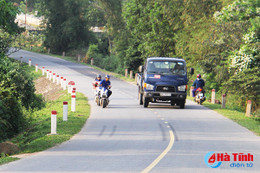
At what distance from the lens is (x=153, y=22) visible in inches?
2051

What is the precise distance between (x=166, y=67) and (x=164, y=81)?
0.98 m

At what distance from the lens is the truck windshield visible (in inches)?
998

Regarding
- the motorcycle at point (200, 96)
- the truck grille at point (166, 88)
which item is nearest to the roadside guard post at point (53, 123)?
the truck grille at point (166, 88)

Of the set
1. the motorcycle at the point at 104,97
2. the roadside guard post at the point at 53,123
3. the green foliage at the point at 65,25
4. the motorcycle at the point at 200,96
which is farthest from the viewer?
the green foliage at the point at 65,25

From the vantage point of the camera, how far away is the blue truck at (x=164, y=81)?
2484 cm

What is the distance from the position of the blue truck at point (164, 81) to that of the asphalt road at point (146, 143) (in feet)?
2.36

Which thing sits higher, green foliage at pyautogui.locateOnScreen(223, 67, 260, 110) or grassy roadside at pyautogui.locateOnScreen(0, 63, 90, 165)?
green foliage at pyautogui.locateOnScreen(223, 67, 260, 110)

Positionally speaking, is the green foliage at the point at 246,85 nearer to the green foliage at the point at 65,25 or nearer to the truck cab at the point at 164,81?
the truck cab at the point at 164,81

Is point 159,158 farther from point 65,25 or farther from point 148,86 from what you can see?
point 65,25

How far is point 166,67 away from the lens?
25.5 m

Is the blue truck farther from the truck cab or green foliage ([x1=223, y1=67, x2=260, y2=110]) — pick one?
green foliage ([x1=223, y1=67, x2=260, y2=110])

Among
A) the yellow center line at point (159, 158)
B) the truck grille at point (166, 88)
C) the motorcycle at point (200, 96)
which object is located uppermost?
the truck grille at point (166, 88)

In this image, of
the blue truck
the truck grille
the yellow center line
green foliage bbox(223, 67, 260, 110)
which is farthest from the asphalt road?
green foliage bbox(223, 67, 260, 110)

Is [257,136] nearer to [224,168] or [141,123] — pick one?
[141,123]
